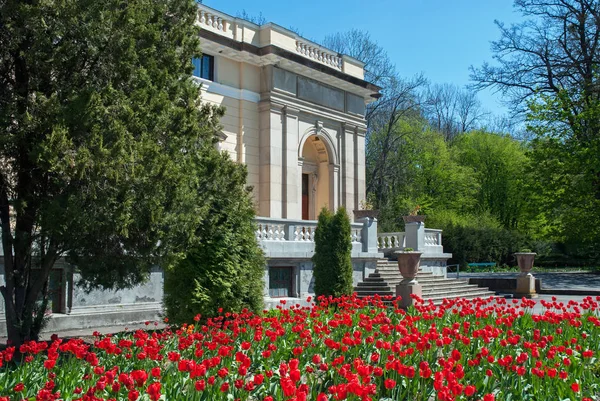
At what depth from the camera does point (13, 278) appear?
9.21 meters

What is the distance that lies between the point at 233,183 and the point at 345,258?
595 centimetres

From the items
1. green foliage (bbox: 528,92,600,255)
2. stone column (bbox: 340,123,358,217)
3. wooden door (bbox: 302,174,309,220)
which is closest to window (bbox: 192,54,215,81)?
wooden door (bbox: 302,174,309,220)

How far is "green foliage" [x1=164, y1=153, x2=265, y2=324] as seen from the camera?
1038cm

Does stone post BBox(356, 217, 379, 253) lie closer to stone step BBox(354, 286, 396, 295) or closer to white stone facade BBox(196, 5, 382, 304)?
white stone facade BBox(196, 5, 382, 304)

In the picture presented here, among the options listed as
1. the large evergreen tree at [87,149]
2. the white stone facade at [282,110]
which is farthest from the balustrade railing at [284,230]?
the large evergreen tree at [87,149]

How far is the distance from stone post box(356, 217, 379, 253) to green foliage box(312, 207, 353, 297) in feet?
13.1

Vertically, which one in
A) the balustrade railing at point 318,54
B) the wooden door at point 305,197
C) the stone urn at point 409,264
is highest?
the balustrade railing at point 318,54

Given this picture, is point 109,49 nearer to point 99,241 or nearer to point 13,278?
point 99,241

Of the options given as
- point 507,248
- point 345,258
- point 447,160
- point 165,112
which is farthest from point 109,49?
point 447,160

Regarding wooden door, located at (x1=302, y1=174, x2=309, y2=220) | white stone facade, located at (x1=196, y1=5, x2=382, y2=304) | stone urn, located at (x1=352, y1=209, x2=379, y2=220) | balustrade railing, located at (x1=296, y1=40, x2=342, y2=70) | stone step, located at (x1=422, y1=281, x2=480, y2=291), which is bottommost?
stone step, located at (x1=422, y1=281, x2=480, y2=291)

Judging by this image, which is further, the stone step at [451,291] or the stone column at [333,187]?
the stone column at [333,187]

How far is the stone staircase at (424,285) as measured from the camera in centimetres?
1933

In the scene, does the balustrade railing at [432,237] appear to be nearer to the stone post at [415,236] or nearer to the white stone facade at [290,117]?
the stone post at [415,236]

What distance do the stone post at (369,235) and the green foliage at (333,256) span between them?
13.1ft
